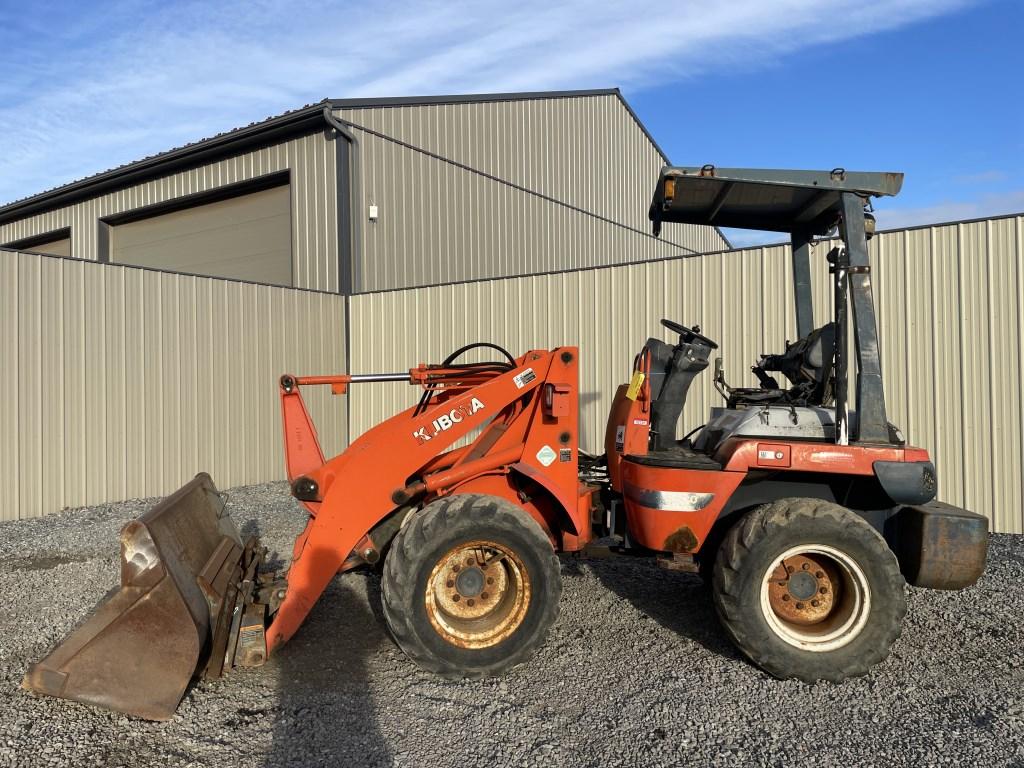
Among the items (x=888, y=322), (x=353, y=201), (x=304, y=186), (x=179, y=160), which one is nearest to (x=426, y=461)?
(x=888, y=322)

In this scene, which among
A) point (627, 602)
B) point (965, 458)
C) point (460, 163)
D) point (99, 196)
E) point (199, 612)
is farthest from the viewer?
point (99, 196)

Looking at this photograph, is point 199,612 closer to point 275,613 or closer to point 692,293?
point 275,613

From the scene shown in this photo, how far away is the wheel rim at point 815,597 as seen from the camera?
3688 millimetres

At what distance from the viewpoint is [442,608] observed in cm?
388

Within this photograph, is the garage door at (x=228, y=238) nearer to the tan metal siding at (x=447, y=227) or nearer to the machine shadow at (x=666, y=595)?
the tan metal siding at (x=447, y=227)

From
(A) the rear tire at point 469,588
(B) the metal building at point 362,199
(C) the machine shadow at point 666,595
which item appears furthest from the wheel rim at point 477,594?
(B) the metal building at point 362,199

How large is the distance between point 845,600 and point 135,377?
8.50m

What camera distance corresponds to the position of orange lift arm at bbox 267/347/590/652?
12.7 ft

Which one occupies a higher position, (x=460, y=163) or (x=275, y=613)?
(x=460, y=163)

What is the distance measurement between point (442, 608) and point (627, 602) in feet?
5.61

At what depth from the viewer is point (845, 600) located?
3.78m

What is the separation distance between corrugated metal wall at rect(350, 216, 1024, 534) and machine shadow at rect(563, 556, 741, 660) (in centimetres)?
329

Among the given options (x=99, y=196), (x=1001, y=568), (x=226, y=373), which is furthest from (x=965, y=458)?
(x=99, y=196)

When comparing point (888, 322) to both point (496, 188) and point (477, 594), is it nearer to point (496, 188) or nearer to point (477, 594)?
point (477, 594)
